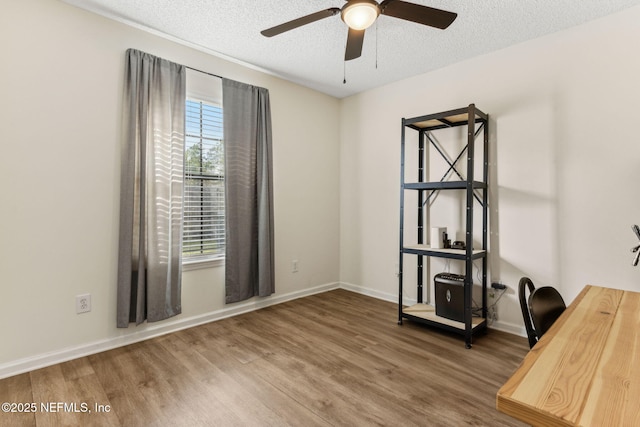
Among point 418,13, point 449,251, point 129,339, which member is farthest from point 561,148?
point 129,339

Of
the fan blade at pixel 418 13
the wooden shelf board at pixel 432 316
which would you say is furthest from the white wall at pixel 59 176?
the wooden shelf board at pixel 432 316

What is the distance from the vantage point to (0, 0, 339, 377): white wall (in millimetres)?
2146

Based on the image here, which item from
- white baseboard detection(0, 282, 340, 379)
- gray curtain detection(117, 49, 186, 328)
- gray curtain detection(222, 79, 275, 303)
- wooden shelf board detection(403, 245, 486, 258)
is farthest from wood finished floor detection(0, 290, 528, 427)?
wooden shelf board detection(403, 245, 486, 258)

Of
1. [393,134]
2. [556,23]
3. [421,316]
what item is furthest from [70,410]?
[556,23]

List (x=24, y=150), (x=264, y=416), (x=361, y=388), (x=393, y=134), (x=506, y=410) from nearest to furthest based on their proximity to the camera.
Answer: (x=506, y=410) → (x=264, y=416) → (x=361, y=388) → (x=24, y=150) → (x=393, y=134)

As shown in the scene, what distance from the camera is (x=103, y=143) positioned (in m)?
2.50

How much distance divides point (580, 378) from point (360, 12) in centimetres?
186

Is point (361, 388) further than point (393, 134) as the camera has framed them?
No

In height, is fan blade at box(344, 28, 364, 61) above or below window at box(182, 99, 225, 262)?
above

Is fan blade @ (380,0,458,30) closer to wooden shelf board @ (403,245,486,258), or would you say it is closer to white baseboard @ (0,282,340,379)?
wooden shelf board @ (403,245,486,258)

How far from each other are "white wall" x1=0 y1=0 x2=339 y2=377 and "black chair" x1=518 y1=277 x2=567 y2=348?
269 centimetres

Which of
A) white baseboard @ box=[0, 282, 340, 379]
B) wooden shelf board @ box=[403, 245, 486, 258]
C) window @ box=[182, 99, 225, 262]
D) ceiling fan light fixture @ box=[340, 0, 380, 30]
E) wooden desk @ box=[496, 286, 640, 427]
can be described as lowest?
white baseboard @ box=[0, 282, 340, 379]

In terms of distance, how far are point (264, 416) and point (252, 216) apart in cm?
199

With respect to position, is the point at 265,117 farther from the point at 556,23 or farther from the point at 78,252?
the point at 556,23
